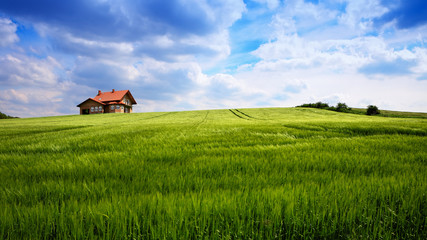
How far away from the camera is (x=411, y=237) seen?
1.32m

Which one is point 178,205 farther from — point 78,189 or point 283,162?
point 283,162

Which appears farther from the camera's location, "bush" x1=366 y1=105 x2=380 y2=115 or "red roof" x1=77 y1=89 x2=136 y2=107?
"red roof" x1=77 y1=89 x2=136 y2=107

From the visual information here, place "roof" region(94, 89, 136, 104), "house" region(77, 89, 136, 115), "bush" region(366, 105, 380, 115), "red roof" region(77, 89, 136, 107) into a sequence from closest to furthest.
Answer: "bush" region(366, 105, 380, 115) < "house" region(77, 89, 136, 115) < "red roof" region(77, 89, 136, 107) < "roof" region(94, 89, 136, 104)

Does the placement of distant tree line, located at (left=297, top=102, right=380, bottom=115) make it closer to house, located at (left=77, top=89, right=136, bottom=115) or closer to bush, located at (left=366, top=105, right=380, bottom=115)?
bush, located at (left=366, top=105, right=380, bottom=115)

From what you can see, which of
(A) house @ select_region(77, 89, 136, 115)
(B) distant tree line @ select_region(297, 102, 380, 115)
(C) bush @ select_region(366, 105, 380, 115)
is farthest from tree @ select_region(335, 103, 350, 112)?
(A) house @ select_region(77, 89, 136, 115)

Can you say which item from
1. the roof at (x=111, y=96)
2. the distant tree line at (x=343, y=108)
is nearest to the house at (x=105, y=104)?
the roof at (x=111, y=96)

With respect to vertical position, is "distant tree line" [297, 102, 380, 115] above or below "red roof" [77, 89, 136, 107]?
below

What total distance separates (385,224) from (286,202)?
0.76 metres

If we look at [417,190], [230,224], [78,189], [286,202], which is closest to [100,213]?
[78,189]

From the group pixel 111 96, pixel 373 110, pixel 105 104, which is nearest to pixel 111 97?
pixel 111 96

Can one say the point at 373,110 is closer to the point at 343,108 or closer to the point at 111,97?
the point at 343,108

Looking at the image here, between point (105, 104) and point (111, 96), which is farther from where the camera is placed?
point (111, 96)

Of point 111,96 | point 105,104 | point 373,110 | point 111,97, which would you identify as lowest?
point 373,110

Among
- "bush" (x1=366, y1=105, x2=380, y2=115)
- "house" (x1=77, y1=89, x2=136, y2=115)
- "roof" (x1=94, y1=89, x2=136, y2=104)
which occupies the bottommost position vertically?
"bush" (x1=366, y1=105, x2=380, y2=115)
